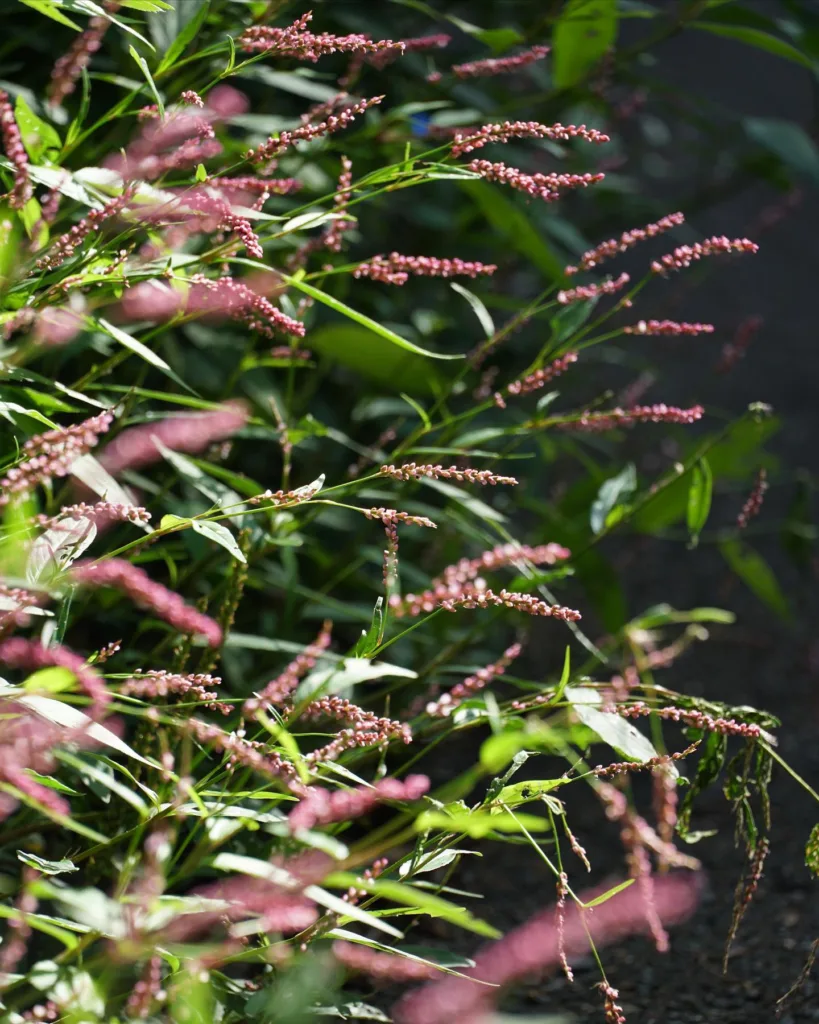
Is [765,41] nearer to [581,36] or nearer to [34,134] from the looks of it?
[581,36]

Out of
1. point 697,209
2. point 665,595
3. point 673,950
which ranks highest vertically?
point 697,209

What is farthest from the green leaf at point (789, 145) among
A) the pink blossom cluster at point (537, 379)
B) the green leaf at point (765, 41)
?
the pink blossom cluster at point (537, 379)

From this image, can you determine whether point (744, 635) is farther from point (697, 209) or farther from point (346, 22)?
point (346, 22)

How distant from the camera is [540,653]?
6.59ft

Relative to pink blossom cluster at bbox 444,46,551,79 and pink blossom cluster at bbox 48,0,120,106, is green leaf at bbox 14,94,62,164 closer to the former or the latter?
pink blossom cluster at bbox 48,0,120,106

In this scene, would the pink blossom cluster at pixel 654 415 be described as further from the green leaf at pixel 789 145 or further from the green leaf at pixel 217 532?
the green leaf at pixel 789 145

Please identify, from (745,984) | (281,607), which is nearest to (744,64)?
(281,607)

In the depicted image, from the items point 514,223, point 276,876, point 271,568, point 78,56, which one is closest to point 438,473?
point 276,876

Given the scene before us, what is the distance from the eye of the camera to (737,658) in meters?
2.10

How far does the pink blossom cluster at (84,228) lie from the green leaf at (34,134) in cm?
16

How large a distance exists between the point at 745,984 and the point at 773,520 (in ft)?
5.35

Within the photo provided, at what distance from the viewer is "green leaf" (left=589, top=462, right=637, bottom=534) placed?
117 centimetres

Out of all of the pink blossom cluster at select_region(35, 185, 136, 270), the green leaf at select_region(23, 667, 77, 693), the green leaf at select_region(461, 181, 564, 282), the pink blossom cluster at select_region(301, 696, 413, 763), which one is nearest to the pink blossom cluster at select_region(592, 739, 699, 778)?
the pink blossom cluster at select_region(301, 696, 413, 763)

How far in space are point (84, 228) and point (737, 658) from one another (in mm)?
1623
